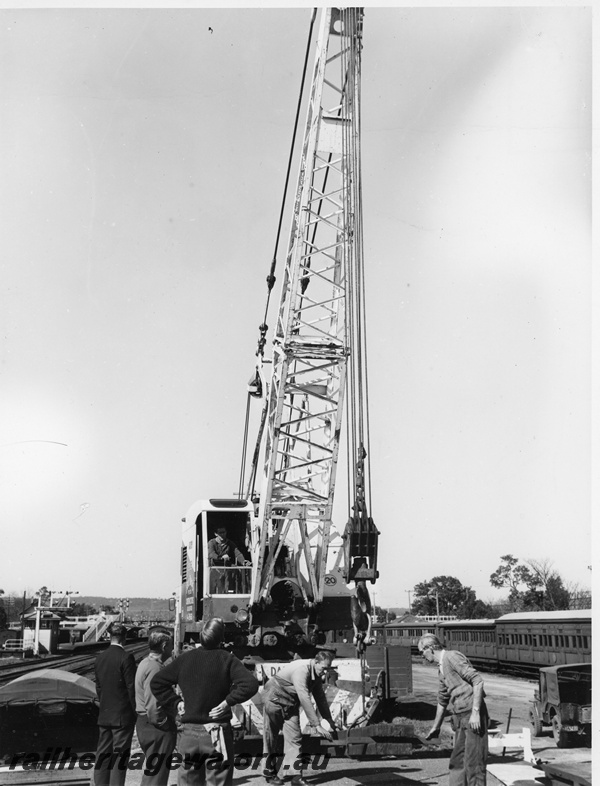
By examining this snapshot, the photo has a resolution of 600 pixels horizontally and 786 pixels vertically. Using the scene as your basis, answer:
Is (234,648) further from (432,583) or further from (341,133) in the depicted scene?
(432,583)

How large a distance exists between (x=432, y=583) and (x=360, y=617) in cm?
6953

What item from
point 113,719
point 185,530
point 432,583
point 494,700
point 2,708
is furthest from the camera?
point 432,583

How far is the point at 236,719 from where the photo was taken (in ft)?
33.9

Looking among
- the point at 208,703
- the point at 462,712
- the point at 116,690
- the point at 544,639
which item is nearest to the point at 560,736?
the point at 462,712

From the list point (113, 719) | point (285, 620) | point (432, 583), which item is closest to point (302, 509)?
point (285, 620)

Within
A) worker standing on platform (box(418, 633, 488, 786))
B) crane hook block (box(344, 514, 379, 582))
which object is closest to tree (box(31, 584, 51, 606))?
crane hook block (box(344, 514, 379, 582))

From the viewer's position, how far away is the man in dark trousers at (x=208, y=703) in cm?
550

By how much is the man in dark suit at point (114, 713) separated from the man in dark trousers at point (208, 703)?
49.5 inches

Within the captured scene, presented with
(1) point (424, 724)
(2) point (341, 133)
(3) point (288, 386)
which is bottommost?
(1) point (424, 724)

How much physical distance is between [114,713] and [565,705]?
254 inches

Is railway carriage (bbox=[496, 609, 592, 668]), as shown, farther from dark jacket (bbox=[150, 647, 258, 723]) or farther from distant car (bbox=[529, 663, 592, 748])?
dark jacket (bbox=[150, 647, 258, 723])

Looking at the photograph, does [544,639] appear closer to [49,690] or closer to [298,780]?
[49,690]

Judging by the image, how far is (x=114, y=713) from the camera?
6.73 meters

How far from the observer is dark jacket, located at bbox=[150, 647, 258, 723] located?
551cm
